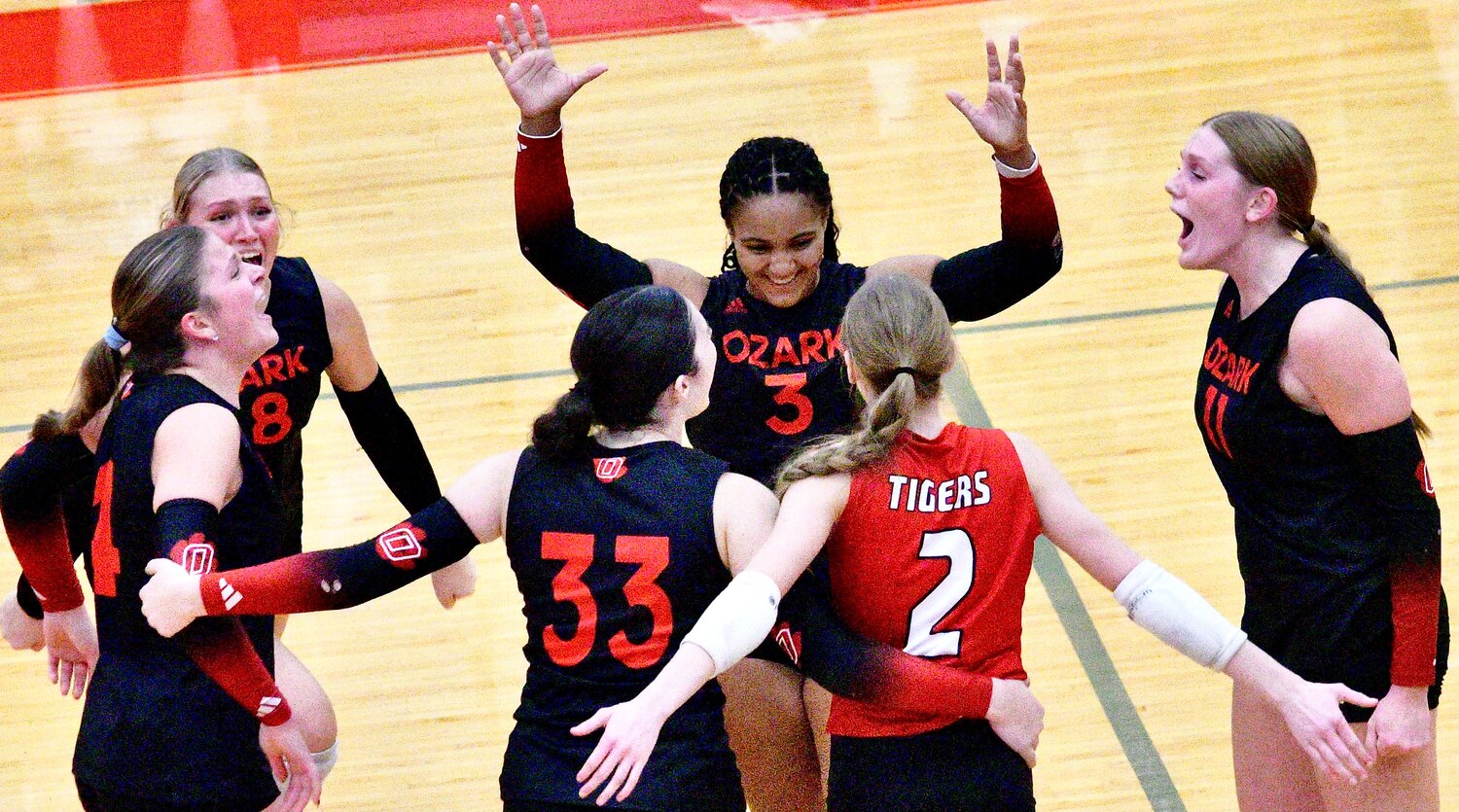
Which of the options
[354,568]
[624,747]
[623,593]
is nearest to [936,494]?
[623,593]

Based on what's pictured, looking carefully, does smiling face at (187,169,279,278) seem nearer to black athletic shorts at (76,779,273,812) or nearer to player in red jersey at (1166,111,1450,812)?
black athletic shorts at (76,779,273,812)

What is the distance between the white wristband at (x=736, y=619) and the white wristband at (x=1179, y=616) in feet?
2.01

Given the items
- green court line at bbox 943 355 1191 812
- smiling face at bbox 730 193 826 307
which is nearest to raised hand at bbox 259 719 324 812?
smiling face at bbox 730 193 826 307

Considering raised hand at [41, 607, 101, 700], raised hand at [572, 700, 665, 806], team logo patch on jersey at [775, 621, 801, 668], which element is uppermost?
raised hand at [572, 700, 665, 806]

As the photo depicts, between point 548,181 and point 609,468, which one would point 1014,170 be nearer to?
point 548,181

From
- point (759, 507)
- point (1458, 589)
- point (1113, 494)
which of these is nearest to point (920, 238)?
point (1113, 494)

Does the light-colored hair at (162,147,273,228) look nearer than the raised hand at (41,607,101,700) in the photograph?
No

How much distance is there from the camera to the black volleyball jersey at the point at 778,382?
3582mm

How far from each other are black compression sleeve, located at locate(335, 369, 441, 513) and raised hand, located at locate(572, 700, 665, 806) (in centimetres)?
162

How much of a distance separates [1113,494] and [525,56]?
8.98 ft

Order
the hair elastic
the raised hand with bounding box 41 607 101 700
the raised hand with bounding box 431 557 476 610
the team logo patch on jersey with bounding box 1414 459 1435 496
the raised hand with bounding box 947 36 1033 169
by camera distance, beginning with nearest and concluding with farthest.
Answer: the team logo patch on jersey with bounding box 1414 459 1435 496 < the hair elastic < the raised hand with bounding box 947 36 1033 169 < the raised hand with bounding box 41 607 101 700 < the raised hand with bounding box 431 557 476 610

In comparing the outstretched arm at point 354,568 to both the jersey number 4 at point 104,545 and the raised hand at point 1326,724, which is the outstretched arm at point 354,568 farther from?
the raised hand at point 1326,724

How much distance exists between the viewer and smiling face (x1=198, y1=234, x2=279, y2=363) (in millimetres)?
3141

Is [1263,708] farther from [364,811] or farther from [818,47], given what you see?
[818,47]
